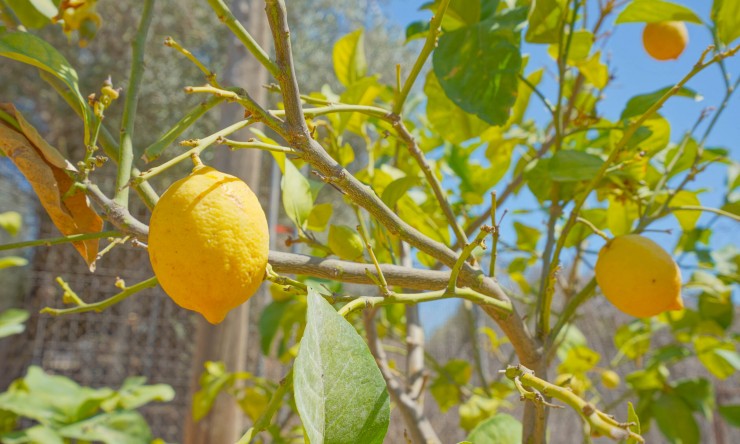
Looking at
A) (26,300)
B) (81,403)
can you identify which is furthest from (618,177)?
(26,300)

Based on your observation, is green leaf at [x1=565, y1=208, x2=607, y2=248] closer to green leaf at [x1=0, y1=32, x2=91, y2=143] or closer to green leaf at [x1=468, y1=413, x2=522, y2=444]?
green leaf at [x1=468, y1=413, x2=522, y2=444]

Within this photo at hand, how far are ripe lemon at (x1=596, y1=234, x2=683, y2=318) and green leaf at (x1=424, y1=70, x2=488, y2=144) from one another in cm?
22

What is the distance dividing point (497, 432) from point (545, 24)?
39 centimetres

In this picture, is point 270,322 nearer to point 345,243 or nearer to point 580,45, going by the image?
point 345,243

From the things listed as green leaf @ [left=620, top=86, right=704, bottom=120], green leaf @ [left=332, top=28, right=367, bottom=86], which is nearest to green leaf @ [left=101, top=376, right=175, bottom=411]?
green leaf @ [left=332, top=28, right=367, bottom=86]

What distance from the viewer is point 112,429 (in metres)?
0.97

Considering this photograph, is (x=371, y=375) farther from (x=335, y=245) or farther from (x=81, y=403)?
(x=81, y=403)

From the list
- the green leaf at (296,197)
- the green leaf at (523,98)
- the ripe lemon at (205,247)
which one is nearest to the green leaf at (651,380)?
the green leaf at (523,98)

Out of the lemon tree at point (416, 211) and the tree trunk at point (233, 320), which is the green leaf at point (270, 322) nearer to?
the lemon tree at point (416, 211)

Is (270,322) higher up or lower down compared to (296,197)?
lower down

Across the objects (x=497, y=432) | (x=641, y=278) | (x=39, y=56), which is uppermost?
(x=39, y=56)

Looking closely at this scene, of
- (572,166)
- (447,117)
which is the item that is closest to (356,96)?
(447,117)

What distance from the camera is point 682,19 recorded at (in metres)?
0.61

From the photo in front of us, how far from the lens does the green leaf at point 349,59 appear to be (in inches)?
29.6
